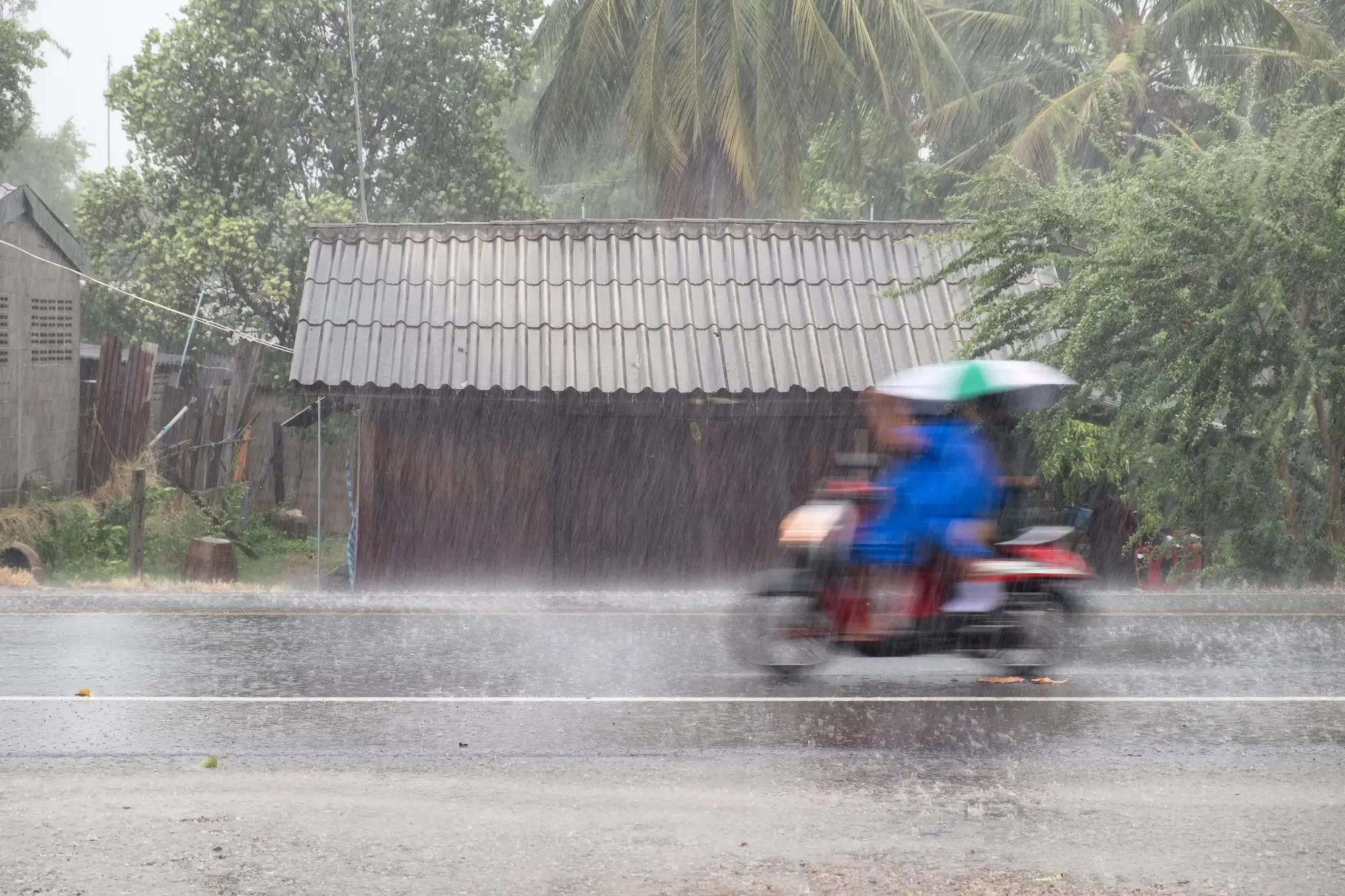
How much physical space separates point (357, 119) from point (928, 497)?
2148cm

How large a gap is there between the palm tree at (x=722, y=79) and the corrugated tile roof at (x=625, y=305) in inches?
342

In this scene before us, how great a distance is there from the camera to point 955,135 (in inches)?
1496

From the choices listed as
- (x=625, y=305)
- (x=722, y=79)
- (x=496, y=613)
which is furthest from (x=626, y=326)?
(x=722, y=79)

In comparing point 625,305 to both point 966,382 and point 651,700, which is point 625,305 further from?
point 651,700

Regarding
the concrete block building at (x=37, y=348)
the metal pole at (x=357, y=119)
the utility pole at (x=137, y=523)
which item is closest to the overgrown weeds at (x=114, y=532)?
the concrete block building at (x=37, y=348)

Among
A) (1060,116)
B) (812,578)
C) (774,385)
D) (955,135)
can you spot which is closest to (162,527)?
(774,385)

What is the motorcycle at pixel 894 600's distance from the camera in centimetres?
821

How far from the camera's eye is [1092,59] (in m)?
28.2

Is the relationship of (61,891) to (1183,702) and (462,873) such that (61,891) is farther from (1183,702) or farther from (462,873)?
(1183,702)

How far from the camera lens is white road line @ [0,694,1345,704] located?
7902 millimetres

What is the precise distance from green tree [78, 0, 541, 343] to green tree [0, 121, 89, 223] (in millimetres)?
40740

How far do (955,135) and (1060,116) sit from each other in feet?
19.5

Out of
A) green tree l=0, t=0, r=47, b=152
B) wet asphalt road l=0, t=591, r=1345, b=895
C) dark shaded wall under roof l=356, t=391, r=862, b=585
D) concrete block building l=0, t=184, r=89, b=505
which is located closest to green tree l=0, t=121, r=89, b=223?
green tree l=0, t=0, r=47, b=152

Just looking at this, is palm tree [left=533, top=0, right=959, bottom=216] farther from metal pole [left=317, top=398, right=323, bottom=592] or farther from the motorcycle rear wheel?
the motorcycle rear wheel
